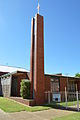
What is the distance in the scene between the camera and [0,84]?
23859 mm

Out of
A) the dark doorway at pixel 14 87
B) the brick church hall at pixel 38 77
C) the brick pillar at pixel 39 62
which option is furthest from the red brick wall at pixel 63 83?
the dark doorway at pixel 14 87

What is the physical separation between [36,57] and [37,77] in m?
2.05

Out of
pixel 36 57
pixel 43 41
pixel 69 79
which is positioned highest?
pixel 43 41

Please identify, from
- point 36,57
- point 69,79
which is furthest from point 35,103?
point 69,79

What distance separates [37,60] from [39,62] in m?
0.31

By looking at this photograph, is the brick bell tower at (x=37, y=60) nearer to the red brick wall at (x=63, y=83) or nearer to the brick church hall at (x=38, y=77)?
the brick church hall at (x=38, y=77)

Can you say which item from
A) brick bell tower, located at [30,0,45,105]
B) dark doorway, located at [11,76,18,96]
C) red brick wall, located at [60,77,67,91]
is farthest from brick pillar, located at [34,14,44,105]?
red brick wall, located at [60,77,67,91]

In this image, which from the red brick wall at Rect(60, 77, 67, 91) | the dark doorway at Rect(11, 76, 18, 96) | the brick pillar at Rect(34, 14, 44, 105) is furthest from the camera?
the red brick wall at Rect(60, 77, 67, 91)

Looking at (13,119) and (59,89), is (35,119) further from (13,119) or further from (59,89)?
(59,89)

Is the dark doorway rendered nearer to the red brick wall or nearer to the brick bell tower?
the brick bell tower

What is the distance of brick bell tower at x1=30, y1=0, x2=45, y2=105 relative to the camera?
12750mm

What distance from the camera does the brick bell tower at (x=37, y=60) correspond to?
41.8ft

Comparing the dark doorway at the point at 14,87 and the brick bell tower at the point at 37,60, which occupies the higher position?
the brick bell tower at the point at 37,60

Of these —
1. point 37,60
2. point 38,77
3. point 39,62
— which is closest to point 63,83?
point 38,77
